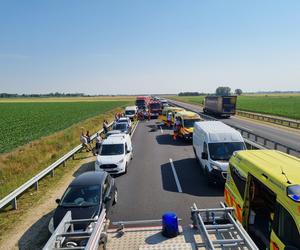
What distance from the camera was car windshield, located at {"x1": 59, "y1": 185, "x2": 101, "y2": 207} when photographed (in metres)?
9.44

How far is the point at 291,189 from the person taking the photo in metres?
5.30

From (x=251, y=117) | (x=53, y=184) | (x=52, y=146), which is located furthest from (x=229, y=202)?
(x=251, y=117)

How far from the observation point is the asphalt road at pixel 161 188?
10.9 meters

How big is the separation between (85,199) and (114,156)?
21.4 ft

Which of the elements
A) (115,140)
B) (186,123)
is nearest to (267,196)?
(115,140)

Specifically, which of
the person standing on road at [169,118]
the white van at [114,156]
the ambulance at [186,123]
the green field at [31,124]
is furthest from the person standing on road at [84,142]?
the person standing on road at [169,118]

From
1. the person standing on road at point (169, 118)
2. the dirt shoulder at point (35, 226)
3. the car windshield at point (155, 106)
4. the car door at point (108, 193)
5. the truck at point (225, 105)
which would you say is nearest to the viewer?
the dirt shoulder at point (35, 226)

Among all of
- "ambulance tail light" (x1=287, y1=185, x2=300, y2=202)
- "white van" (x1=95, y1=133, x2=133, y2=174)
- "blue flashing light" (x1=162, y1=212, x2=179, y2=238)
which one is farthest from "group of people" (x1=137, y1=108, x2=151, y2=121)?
"ambulance tail light" (x1=287, y1=185, x2=300, y2=202)

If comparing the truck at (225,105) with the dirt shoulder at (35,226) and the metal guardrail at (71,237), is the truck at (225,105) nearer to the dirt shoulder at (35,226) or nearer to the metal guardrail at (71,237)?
the dirt shoulder at (35,226)

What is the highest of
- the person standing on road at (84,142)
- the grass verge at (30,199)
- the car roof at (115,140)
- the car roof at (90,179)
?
the car roof at (115,140)

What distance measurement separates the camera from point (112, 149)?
55.3ft

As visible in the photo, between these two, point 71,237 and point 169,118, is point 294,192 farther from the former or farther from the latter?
point 169,118

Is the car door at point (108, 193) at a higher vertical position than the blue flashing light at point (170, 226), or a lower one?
lower

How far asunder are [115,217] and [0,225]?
3.98m
